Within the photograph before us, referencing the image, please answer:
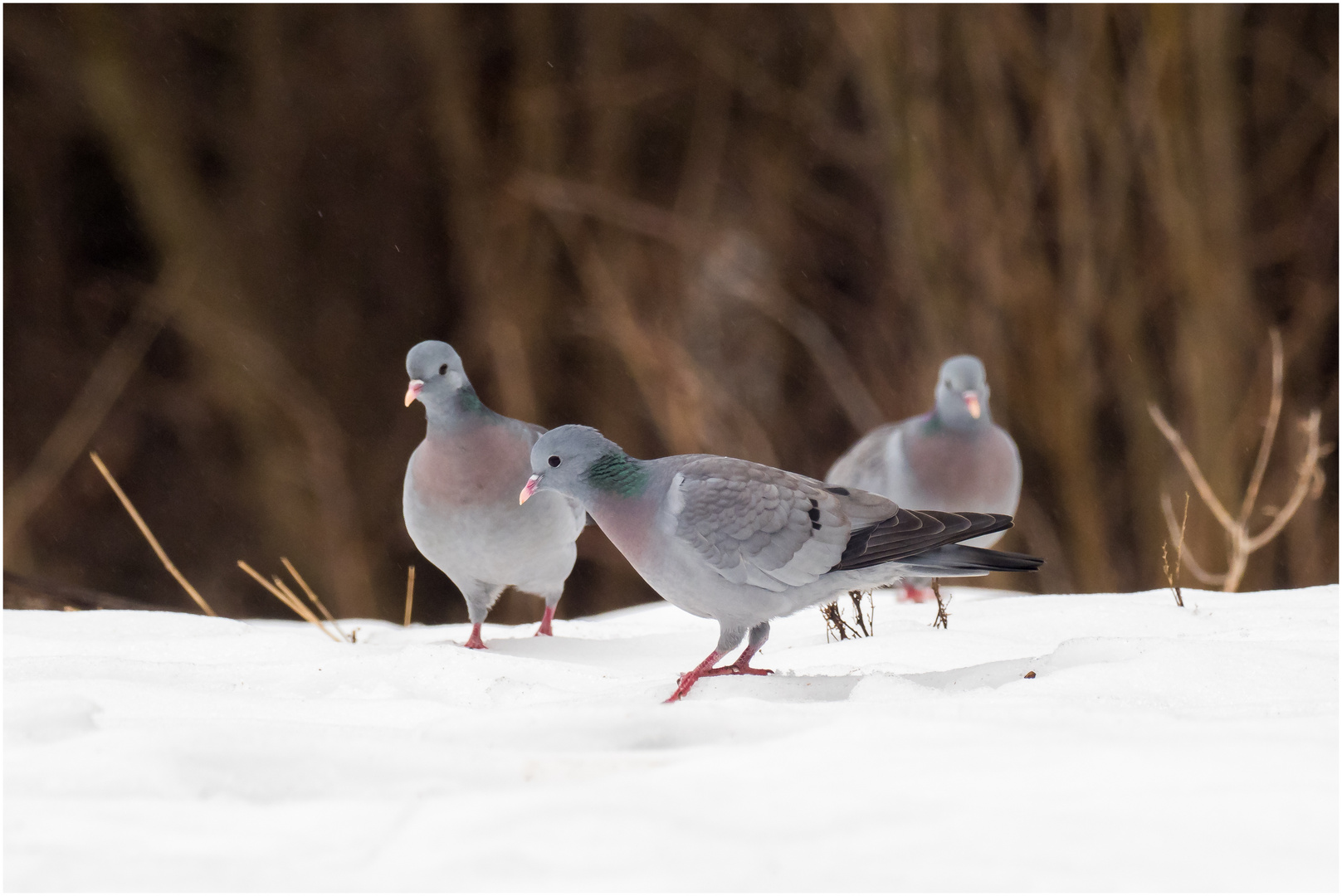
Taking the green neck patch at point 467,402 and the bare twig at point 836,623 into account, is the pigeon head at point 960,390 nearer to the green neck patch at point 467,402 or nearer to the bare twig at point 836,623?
the bare twig at point 836,623

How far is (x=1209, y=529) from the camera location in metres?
7.02

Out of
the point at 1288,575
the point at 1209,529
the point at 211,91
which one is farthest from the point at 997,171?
the point at 211,91

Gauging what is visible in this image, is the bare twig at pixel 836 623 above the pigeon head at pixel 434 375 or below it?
below

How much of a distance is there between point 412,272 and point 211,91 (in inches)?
75.6

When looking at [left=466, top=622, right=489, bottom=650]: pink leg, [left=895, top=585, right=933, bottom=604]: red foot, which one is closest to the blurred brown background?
[left=895, top=585, right=933, bottom=604]: red foot

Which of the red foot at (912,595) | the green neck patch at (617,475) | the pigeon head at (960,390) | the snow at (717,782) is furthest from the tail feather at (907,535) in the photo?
the red foot at (912,595)

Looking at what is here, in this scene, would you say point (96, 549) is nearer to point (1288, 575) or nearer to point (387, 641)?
point (387, 641)

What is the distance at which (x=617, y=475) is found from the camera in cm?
275

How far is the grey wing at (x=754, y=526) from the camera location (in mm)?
Result: 2621

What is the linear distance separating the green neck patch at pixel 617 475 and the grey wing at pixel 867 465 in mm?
1982

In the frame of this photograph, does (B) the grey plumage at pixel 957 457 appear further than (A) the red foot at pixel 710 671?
Yes

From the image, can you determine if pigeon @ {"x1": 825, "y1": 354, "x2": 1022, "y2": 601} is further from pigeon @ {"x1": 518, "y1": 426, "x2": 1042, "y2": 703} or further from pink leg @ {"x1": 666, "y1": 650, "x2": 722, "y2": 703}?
pink leg @ {"x1": 666, "y1": 650, "x2": 722, "y2": 703}

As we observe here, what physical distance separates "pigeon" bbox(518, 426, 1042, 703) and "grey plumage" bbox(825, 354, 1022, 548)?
5.33 feet

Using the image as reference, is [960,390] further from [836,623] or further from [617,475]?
[617,475]
